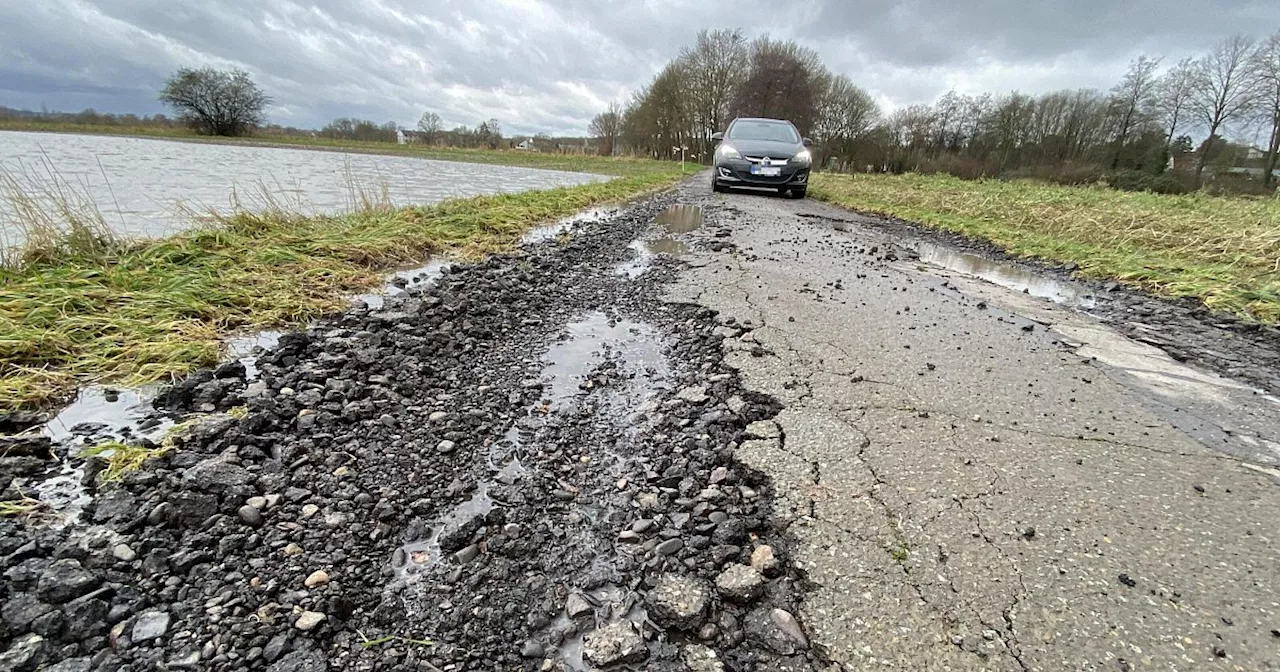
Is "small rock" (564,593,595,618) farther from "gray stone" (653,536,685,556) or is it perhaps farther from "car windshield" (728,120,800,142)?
"car windshield" (728,120,800,142)

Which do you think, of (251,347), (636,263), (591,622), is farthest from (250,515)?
(636,263)

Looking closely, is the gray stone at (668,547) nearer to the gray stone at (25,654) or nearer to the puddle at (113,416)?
the gray stone at (25,654)

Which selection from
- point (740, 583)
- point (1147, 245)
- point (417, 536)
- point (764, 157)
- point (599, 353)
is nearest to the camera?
point (740, 583)

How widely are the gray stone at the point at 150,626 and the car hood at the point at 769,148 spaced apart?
Result: 433 inches

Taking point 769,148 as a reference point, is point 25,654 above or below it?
below

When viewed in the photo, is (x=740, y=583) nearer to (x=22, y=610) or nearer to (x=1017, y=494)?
(x=1017, y=494)

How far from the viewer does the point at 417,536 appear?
1459mm

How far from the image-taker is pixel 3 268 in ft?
10.1

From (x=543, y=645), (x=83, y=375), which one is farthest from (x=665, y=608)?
(x=83, y=375)

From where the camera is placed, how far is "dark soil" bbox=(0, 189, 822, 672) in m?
1.11

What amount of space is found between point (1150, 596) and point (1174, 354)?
2.67m

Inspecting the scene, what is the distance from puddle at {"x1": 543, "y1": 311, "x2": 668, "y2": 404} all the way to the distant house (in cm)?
5510

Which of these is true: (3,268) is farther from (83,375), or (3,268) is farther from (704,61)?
(704,61)

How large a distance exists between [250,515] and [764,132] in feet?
37.8
